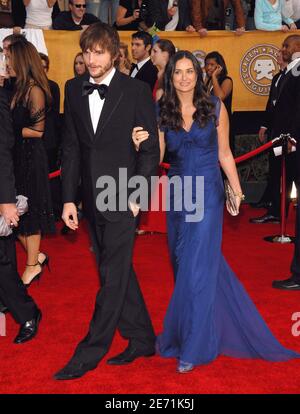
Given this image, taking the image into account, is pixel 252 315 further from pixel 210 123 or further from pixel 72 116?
pixel 72 116

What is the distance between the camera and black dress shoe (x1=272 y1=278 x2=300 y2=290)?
5824 mm

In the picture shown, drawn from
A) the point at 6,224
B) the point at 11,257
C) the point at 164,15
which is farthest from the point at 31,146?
the point at 164,15

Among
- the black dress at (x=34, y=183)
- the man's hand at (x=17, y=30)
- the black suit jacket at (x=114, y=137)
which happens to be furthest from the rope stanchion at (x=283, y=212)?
the black suit jacket at (x=114, y=137)

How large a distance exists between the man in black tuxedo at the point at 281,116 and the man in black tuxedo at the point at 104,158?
2.94m

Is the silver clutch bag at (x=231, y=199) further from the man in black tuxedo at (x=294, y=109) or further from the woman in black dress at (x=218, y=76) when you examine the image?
the woman in black dress at (x=218, y=76)

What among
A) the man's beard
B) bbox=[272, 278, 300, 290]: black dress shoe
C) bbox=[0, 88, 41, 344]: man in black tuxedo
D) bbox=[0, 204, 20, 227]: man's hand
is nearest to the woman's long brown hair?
bbox=[0, 88, 41, 344]: man in black tuxedo

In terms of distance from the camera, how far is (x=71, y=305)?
18.0ft

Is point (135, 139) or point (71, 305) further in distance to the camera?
point (71, 305)

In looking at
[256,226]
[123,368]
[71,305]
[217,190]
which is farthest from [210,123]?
[256,226]

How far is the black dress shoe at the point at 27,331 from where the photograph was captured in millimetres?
4684

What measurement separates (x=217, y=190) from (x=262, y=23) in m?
6.07

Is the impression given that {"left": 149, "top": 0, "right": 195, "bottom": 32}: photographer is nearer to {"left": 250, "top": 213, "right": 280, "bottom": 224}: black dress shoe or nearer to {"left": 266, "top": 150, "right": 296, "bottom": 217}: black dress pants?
{"left": 266, "top": 150, "right": 296, "bottom": 217}: black dress pants

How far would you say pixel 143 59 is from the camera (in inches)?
326

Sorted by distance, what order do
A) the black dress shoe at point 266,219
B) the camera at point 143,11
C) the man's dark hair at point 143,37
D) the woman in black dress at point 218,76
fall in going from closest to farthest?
the man's dark hair at point 143,37 → the black dress shoe at point 266,219 → the woman in black dress at point 218,76 → the camera at point 143,11
